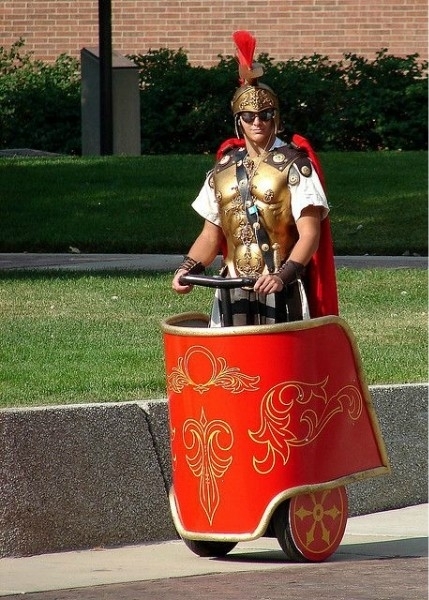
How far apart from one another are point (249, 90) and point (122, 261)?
6.44 metres

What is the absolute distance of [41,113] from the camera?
22906mm

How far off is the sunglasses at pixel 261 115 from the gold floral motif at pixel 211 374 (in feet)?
3.15

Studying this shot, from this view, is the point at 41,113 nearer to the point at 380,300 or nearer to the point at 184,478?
the point at 380,300

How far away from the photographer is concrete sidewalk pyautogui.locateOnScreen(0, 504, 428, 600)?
17.4ft

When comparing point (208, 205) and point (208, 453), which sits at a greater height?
point (208, 205)

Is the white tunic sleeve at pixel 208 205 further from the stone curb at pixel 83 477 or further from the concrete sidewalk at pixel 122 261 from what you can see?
the concrete sidewalk at pixel 122 261

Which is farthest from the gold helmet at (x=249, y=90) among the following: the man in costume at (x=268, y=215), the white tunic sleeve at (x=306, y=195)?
the white tunic sleeve at (x=306, y=195)

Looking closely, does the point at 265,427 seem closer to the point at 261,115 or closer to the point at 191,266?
the point at 191,266

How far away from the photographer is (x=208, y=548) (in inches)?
239

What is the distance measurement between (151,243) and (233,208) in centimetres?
729

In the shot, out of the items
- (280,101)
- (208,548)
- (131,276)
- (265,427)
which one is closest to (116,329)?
(131,276)

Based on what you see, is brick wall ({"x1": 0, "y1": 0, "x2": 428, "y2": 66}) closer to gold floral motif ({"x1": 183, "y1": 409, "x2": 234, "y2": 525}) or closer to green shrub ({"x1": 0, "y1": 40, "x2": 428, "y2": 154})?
green shrub ({"x1": 0, "y1": 40, "x2": 428, "y2": 154})

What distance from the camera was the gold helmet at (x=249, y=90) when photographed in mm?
5898

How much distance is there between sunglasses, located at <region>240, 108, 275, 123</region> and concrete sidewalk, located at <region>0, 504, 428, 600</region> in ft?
5.81
